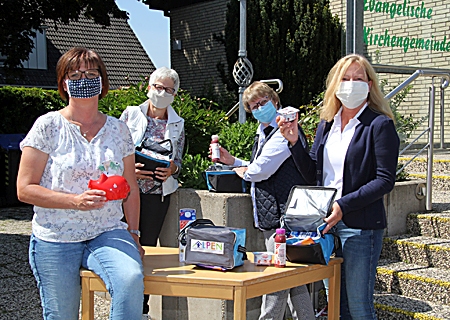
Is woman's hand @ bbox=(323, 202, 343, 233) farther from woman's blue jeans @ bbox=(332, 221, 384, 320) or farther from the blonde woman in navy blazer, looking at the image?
woman's blue jeans @ bbox=(332, 221, 384, 320)

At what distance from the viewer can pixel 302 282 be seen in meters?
3.12

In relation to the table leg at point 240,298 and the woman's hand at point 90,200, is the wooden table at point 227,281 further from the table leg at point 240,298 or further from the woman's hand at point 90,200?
the woman's hand at point 90,200

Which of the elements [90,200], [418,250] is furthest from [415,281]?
[90,200]

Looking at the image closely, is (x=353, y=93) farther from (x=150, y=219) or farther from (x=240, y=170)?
(x=150, y=219)

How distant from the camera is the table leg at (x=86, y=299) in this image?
2930mm

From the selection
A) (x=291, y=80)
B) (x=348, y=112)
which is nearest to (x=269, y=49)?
(x=291, y=80)

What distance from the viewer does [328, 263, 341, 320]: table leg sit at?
322 centimetres

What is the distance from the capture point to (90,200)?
2.70 meters

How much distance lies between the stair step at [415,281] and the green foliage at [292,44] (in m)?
8.68

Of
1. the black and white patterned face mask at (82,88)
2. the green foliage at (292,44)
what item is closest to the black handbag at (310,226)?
the black and white patterned face mask at (82,88)

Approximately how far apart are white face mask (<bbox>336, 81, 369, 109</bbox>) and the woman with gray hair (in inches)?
54.5

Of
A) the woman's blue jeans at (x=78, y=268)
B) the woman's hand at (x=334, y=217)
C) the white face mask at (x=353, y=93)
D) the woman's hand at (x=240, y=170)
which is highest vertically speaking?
the white face mask at (x=353, y=93)

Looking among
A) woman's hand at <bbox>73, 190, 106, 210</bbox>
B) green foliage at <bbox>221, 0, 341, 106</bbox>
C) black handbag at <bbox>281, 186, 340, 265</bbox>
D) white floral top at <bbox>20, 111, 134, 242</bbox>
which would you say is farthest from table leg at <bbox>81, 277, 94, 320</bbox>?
green foliage at <bbox>221, 0, 341, 106</bbox>

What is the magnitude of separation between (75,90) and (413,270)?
10.0ft
